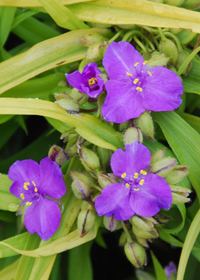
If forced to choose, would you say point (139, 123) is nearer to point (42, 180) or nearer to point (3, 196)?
point (42, 180)

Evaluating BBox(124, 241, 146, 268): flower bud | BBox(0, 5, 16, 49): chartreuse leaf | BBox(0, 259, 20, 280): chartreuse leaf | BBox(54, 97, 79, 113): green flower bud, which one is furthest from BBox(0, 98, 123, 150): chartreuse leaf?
BBox(0, 259, 20, 280): chartreuse leaf

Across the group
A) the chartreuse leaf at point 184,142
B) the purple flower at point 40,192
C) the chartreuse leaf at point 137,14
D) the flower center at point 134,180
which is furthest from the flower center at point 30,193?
the chartreuse leaf at point 137,14

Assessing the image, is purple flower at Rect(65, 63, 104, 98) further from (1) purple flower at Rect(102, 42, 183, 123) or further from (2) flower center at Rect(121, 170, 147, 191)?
(2) flower center at Rect(121, 170, 147, 191)

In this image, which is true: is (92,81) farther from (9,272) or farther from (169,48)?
(9,272)

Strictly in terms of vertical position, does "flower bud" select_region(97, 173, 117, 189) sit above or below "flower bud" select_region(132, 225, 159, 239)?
above

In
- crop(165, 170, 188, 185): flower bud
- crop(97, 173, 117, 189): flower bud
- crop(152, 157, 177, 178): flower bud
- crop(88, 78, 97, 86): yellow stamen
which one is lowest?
crop(165, 170, 188, 185): flower bud

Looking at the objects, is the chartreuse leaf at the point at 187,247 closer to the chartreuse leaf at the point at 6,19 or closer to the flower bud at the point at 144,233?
the flower bud at the point at 144,233

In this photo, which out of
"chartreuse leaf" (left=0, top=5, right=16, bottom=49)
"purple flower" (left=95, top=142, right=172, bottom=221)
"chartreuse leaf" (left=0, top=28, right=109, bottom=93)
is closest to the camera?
"purple flower" (left=95, top=142, right=172, bottom=221)
